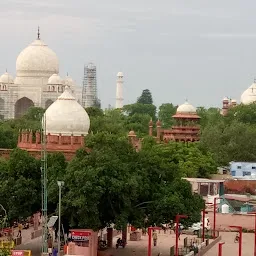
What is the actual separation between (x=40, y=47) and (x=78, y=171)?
53.3 metres

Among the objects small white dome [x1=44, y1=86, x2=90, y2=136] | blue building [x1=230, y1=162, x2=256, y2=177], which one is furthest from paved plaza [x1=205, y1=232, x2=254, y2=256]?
blue building [x1=230, y1=162, x2=256, y2=177]

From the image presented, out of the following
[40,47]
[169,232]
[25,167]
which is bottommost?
[169,232]

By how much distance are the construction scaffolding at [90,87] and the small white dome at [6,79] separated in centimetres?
3335

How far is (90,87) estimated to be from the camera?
4892 inches

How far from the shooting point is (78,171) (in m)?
27.2

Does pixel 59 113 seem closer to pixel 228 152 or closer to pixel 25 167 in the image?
pixel 25 167

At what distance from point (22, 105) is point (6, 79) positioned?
267 centimetres

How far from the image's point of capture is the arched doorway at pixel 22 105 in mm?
82494

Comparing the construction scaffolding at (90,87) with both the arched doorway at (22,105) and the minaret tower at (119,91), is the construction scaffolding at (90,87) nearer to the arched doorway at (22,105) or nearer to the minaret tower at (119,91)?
the minaret tower at (119,91)

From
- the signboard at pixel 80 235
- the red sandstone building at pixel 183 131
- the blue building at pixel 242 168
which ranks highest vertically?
the red sandstone building at pixel 183 131

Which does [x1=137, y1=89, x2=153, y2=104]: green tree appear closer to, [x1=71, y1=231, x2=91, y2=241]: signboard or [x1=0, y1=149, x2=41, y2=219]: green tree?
[x1=0, y1=149, x2=41, y2=219]: green tree

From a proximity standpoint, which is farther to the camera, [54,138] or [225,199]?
[225,199]

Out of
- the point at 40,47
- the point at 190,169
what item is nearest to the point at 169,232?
the point at 190,169

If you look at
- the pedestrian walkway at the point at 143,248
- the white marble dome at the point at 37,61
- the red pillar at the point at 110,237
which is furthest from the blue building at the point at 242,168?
the white marble dome at the point at 37,61
